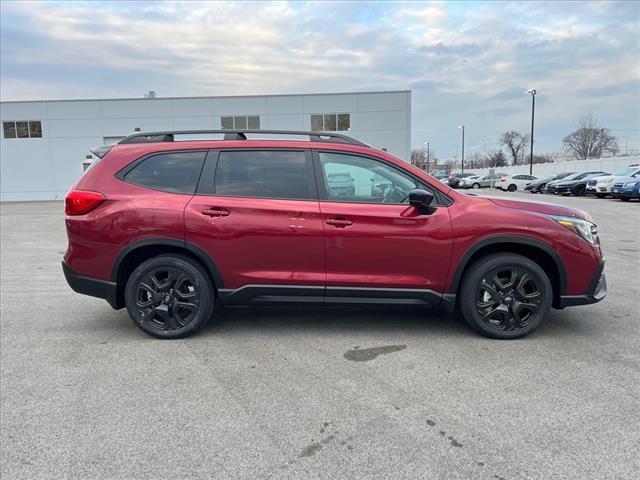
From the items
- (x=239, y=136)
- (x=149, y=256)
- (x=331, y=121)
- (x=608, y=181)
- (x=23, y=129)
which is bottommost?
(x=149, y=256)

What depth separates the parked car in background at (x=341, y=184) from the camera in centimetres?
416

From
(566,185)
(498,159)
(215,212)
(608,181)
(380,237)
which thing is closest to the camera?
(380,237)

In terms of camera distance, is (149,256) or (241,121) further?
(241,121)

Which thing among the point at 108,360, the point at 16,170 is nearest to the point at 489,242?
the point at 108,360

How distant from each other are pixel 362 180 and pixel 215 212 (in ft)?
4.57

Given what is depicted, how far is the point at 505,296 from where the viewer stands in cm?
414

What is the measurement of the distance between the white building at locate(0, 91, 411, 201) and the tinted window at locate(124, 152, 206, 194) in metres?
27.5

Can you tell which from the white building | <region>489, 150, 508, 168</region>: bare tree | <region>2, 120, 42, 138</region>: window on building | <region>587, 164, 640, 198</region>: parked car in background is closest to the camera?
<region>587, 164, 640, 198</region>: parked car in background

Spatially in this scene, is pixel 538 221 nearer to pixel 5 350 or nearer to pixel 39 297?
pixel 5 350

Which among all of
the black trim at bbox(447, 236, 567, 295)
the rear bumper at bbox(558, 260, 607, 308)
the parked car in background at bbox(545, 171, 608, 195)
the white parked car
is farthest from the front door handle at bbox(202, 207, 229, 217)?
the white parked car

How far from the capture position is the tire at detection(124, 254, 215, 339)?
420cm

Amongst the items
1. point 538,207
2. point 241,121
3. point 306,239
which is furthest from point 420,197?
point 241,121

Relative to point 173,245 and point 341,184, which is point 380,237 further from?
point 173,245

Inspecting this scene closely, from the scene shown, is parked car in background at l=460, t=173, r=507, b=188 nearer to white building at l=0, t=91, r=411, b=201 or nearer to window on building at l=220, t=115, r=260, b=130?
Answer: white building at l=0, t=91, r=411, b=201
